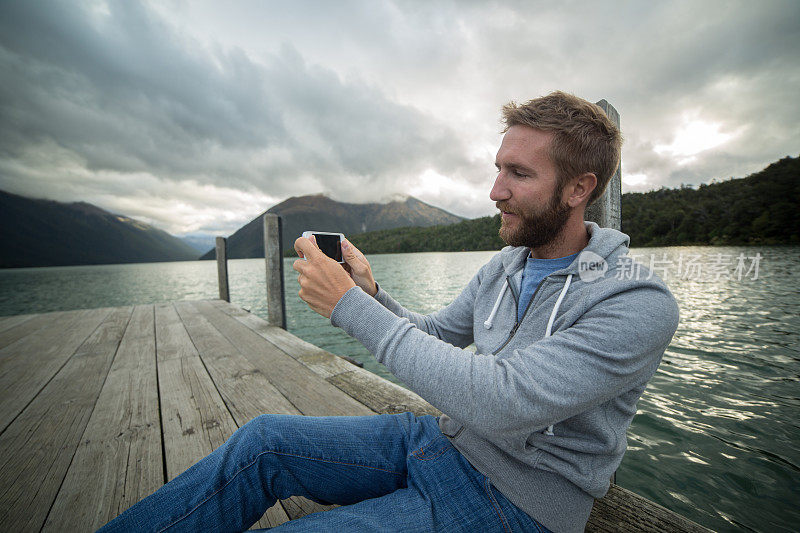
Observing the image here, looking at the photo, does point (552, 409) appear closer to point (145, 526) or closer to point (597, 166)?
point (597, 166)

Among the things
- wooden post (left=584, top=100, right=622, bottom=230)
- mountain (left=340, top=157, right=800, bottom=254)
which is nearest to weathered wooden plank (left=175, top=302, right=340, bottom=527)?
wooden post (left=584, top=100, right=622, bottom=230)

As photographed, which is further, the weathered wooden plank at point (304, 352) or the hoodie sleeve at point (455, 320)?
the weathered wooden plank at point (304, 352)

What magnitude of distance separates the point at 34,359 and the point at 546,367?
19.6 feet

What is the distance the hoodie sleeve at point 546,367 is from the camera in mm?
1011

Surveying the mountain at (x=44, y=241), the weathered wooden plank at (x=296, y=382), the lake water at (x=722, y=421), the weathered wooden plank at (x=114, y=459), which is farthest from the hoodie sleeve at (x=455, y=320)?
the mountain at (x=44, y=241)

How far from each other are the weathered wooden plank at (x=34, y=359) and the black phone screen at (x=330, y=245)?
313cm

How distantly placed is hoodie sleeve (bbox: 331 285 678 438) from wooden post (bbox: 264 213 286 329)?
5.38 m

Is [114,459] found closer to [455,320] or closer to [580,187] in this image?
[455,320]

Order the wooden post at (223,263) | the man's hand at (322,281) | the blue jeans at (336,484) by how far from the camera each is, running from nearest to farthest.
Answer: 1. the blue jeans at (336,484)
2. the man's hand at (322,281)
3. the wooden post at (223,263)

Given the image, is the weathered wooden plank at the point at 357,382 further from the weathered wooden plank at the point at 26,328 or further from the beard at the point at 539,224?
the weathered wooden plank at the point at 26,328

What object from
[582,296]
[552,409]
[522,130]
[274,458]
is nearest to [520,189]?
[522,130]

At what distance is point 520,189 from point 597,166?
385 mm

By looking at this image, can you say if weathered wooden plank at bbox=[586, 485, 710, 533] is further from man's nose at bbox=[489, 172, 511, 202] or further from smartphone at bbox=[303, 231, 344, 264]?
smartphone at bbox=[303, 231, 344, 264]

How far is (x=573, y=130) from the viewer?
1.45 metres
